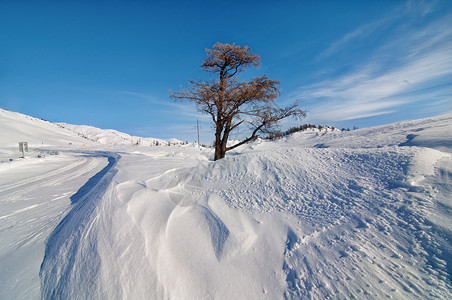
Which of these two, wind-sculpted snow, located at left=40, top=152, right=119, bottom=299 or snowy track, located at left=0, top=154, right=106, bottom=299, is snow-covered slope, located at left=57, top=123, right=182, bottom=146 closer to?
snowy track, located at left=0, top=154, right=106, bottom=299

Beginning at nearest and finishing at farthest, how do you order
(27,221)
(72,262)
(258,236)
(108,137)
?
1. (72,262)
2. (258,236)
3. (27,221)
4. (108,137)

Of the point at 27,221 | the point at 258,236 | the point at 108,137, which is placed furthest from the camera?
the point at 108,137

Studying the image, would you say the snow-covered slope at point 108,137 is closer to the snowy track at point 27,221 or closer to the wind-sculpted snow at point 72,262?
the snowy track at point 27,221

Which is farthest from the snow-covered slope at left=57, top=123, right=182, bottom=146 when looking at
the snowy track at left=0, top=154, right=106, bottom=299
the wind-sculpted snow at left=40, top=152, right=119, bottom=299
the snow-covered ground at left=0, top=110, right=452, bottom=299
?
the wind-sculpted snow at left=40, top=152, right=119, bottom=299

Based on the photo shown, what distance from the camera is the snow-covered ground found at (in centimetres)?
177

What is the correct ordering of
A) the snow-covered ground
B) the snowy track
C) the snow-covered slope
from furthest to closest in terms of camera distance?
the snow-covered slope
the snowy track
the snow-covered ground

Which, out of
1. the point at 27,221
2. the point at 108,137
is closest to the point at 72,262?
the point at 27,221

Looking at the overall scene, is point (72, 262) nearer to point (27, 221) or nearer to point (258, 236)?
point (258, 236)

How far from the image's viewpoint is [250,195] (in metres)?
3.07

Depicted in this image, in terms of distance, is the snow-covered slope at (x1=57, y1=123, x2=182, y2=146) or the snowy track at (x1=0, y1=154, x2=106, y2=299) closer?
the snowy track at (x1=0, y1=154, x2=106, y2=299)

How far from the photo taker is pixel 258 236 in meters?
2.30

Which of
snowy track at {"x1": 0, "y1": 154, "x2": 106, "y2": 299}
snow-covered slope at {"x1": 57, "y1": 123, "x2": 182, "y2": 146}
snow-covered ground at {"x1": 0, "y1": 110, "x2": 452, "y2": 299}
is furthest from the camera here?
snow-covered slope at {"x1": 57, "y1": 123, "x2": 182, "y2": 146}

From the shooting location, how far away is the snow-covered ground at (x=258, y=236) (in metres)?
1.77

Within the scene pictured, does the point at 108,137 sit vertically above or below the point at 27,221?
above
